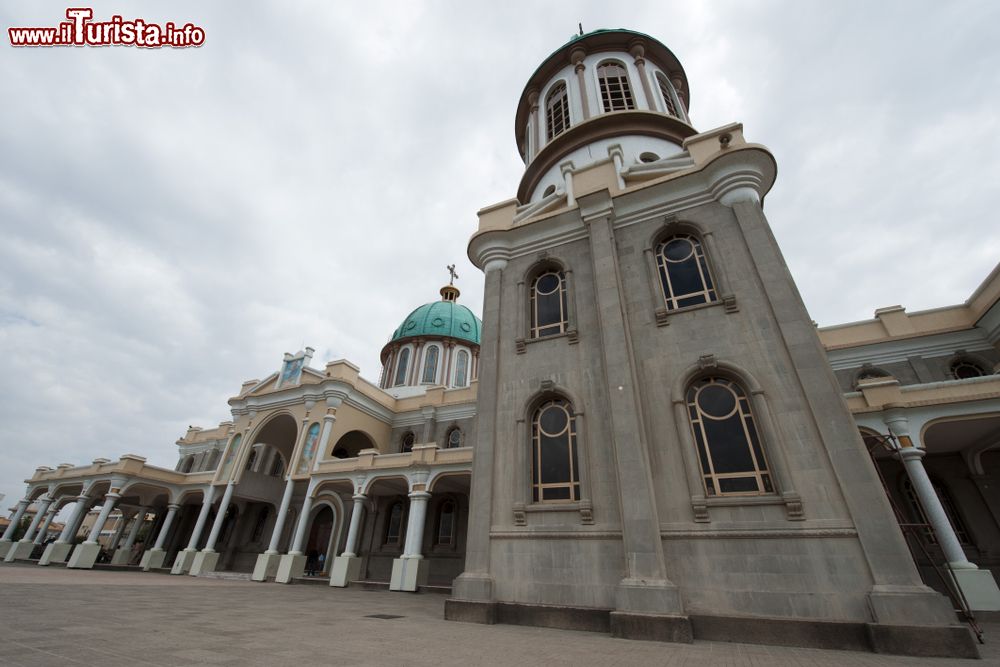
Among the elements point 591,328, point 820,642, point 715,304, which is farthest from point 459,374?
point 820,642

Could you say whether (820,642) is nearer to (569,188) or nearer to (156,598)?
(569,188)

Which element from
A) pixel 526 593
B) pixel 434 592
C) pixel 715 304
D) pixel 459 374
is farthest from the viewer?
pixel 459 374

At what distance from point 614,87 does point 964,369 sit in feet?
52.8

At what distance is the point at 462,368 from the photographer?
3092cm

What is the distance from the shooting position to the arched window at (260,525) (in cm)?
2608

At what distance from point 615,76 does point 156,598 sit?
23235mm

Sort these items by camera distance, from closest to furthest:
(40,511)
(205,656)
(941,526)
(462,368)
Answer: (205,656) → (941,526) → (40,511) → (462,368)

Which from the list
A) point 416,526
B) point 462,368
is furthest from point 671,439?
point 462,368

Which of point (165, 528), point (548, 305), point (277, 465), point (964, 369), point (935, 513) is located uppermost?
point (548, 305)

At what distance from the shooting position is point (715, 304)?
9.54m

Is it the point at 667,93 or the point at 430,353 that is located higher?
the point at 667,93

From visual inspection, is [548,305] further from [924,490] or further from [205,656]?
[924,490]

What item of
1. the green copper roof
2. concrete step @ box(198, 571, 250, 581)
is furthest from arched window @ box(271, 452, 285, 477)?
the green copper roof

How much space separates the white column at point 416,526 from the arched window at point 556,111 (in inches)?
619
